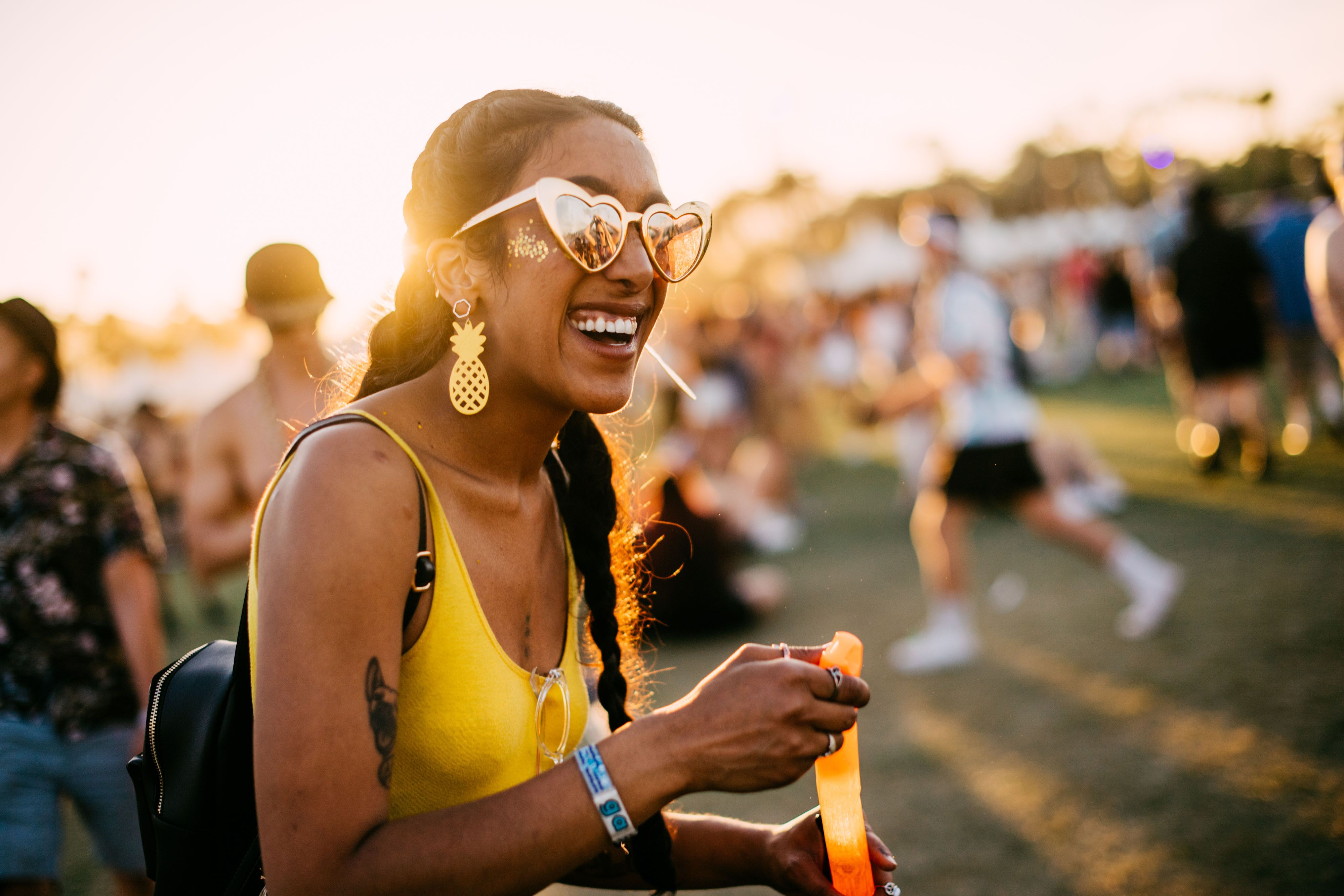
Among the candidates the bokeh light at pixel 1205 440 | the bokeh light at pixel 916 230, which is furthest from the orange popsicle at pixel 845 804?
the bokeh light at pixel 1205 440

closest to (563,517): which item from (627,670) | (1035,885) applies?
(627,670)

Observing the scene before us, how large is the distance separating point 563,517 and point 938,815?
2.55 m

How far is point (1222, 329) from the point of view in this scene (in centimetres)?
860

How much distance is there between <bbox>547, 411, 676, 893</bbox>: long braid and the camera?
1647 mm

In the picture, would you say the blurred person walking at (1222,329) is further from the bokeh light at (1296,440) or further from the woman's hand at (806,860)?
the woman's hand at (806,860)

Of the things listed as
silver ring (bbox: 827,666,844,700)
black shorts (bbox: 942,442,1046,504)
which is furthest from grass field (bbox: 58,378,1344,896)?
silver ring (bbox: 827,666,844,700)

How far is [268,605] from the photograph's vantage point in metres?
1.21

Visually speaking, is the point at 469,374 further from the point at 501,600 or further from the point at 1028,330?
the point at 1028,330

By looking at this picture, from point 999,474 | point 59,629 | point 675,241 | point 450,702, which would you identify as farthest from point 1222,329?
point 59,629

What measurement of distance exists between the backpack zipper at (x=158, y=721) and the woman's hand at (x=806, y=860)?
3.52ft

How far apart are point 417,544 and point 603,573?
58 cm

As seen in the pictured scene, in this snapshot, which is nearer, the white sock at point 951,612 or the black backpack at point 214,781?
the black backpack at point 214,781

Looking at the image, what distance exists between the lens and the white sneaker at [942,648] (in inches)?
206

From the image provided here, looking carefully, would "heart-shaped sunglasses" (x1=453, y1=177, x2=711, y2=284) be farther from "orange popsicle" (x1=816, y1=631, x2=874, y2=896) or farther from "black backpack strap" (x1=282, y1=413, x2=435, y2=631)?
"orange popsicle" (x1=816, y1=631, x2=874, y2=896)
